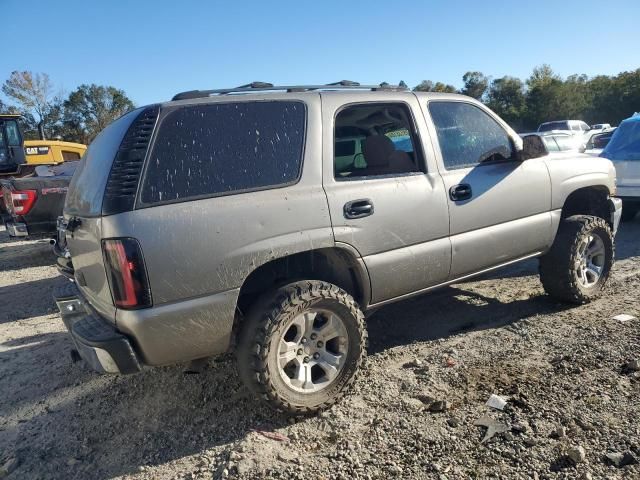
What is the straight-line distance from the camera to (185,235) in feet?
8.21

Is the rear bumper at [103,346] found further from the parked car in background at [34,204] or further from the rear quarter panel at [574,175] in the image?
the parked car in background at [34,204]

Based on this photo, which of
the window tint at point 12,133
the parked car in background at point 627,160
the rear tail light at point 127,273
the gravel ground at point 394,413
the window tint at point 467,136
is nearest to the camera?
the rear tail light at point 127,273

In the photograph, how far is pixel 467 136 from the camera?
12.6 ft

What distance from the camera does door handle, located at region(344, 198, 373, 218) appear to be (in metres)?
3.01

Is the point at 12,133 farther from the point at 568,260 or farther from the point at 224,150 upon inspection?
the point at 568,260

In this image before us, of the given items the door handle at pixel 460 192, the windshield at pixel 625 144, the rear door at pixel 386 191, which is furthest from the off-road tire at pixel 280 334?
the windshield at pixel 625 144

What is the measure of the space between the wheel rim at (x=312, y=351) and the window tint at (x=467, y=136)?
4.99 feet

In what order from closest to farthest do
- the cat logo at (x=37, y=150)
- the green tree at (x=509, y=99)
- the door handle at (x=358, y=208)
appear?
1. the door handle at (x=358, y=208)
2. the cat logo at (x=37, y=150)
3. the green tree at (x=509, y=99)

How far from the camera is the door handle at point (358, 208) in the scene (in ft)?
9.89

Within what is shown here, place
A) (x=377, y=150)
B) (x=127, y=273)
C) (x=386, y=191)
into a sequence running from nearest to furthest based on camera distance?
(x=127, y=273), (x=386, y=191), (x=377, y=150)

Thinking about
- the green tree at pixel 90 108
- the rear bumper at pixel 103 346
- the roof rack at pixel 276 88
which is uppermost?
the green tree at pixel 90 108

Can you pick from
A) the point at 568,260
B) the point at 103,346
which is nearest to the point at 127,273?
the point at 103,346

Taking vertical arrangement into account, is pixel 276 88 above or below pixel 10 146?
below

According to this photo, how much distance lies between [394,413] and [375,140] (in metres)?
1.89
